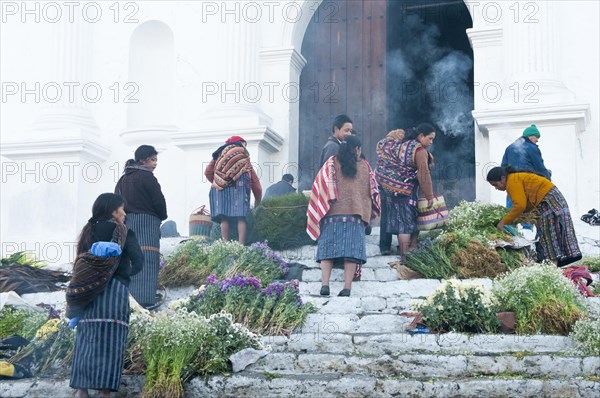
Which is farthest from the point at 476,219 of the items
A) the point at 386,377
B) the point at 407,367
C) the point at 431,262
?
the point at 386,377

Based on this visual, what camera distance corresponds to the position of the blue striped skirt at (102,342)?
768 centimetres

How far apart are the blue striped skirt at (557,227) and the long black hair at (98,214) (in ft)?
15.5

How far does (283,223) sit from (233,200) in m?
0.70

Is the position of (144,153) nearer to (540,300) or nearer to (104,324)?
(104,324)

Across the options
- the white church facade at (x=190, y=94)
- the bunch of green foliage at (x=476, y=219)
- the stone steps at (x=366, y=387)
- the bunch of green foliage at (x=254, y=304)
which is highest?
the white church facade at (x=190, y=94)

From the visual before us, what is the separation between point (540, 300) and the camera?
8898 mm

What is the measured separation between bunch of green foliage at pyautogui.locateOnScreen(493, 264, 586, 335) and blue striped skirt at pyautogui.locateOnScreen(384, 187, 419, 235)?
2406 millimetres

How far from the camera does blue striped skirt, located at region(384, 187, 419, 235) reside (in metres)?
11.8

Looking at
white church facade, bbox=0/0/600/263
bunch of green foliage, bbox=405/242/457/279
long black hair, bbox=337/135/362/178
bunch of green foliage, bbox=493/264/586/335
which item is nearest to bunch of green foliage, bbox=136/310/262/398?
bunch of green foliage, bbox=493/264/586/335

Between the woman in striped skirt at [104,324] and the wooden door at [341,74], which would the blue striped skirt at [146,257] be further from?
the wooden door at [341,74]

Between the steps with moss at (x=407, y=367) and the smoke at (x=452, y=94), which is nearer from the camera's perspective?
the steps with moss at (x=407, y=367)

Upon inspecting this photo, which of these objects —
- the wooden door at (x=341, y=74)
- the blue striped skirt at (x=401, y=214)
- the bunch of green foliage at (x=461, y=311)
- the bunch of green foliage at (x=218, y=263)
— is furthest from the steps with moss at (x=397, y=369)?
the wooden door at (x=341, y=74)

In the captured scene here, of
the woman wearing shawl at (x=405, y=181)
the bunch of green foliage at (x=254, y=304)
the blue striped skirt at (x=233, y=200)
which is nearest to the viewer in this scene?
the bunch of green foliage at (x=254, y=304)

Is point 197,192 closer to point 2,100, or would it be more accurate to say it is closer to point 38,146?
point 38,146
